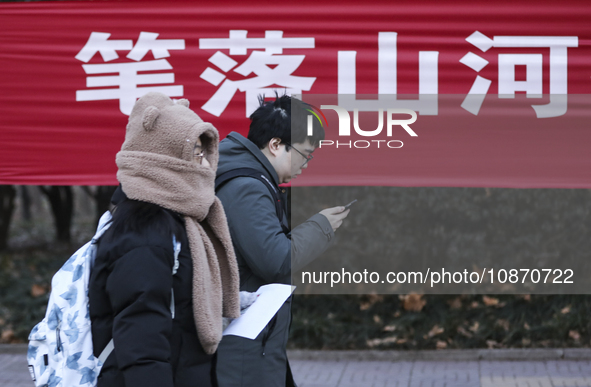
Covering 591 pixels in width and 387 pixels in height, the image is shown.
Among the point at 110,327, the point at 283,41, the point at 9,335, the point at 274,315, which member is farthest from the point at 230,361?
the point at 9,335

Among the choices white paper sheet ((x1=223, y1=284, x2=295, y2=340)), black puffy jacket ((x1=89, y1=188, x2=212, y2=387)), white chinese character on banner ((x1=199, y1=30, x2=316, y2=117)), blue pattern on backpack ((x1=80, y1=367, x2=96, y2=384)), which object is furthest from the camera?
white chinese character on banner ((x1=199, y1=30, x2=316, y2=117))

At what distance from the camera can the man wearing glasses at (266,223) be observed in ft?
8.14

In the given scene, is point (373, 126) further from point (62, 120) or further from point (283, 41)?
point (62, 120)

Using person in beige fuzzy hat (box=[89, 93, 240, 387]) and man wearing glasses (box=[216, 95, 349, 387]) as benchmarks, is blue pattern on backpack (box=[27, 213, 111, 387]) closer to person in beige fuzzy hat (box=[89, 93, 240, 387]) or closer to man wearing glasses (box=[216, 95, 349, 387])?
person in beige fuzzy hat (box=[89, 93, 240, 387])

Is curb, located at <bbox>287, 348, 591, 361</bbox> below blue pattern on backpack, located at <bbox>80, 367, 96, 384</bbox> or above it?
below

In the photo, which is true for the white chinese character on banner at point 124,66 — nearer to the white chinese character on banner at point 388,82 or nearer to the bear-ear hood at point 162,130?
the white chinese character on banner at point 388,82

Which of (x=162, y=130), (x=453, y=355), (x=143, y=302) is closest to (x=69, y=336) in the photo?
(x=143, y=302)

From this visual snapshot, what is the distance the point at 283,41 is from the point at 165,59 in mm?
837

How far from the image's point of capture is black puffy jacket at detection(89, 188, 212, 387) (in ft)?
5.86

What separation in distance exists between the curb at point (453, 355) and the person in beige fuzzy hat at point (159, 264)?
4.45m

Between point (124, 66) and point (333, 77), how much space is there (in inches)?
58.1

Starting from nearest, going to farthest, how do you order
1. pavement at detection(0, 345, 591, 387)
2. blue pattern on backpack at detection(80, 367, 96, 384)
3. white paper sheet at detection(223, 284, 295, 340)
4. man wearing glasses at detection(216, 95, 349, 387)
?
blue pattern on backpack at detection(80, 367, 96, 384) < white paper sheet at detection(223, 284, 295, 340) < man wearing glasses at detection(216, 95, 349, 387) < pavement at detection(0, 345, 591, 387)

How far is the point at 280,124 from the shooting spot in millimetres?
2730

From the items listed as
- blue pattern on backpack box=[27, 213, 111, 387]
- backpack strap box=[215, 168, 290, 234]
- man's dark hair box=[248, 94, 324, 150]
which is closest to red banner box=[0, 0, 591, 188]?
man's dark hair box=[248, 94, 324, 150]
